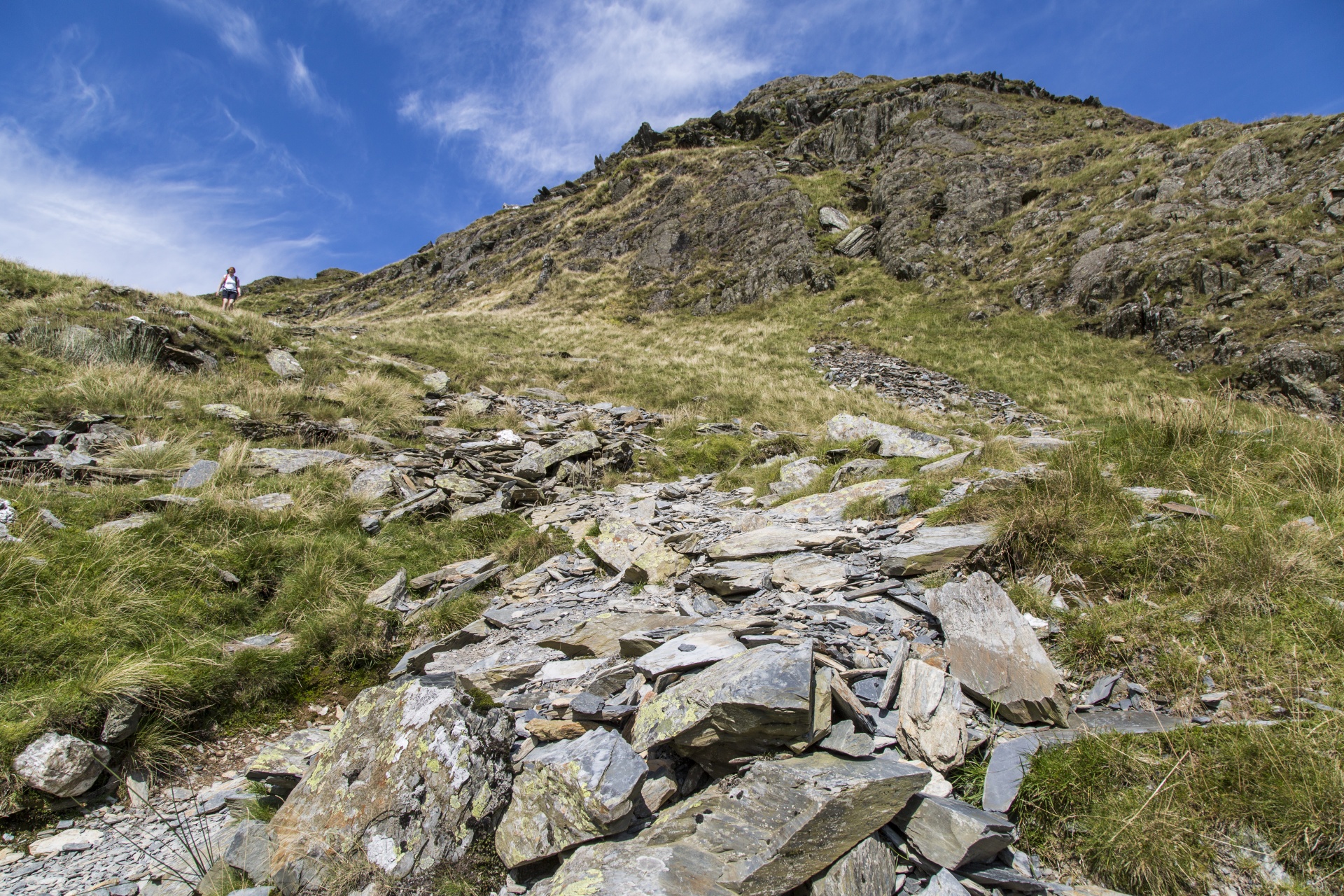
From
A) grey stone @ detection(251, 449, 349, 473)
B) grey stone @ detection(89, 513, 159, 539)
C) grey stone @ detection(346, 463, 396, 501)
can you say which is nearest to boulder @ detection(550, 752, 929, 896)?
grey stone @ detection(89, 513, 159, 539)

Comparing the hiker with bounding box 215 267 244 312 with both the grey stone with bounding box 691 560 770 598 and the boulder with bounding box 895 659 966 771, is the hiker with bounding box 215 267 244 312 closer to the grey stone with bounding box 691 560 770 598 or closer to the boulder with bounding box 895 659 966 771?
the grey stone with bounding box 691 560 770 598

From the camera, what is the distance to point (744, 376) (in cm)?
2062

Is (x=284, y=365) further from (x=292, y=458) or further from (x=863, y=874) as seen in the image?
(x=863, y=874)

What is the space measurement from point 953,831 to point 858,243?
134 ft

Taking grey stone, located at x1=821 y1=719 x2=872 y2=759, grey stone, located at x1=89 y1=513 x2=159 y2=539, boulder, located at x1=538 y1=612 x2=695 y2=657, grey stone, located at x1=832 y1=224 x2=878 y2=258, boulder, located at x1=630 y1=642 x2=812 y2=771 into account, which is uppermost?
grey stone, located at x1=832 y1=224 x2=878 y2=258

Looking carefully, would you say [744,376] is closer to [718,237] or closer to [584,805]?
[584,805]

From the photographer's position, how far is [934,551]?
4.45 meters

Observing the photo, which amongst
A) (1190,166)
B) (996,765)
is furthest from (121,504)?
(1190,166)

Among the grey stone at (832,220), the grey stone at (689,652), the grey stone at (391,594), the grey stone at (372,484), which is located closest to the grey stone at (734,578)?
the grey stone at (689,652)

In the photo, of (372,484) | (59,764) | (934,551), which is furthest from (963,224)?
(59,764)

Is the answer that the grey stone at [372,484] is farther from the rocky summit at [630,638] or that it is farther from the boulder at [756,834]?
the boulder at [756,834]

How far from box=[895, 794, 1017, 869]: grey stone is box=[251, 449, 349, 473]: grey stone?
8.95 m

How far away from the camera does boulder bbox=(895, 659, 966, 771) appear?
8.73 ft

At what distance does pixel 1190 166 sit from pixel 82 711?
3960 cm
